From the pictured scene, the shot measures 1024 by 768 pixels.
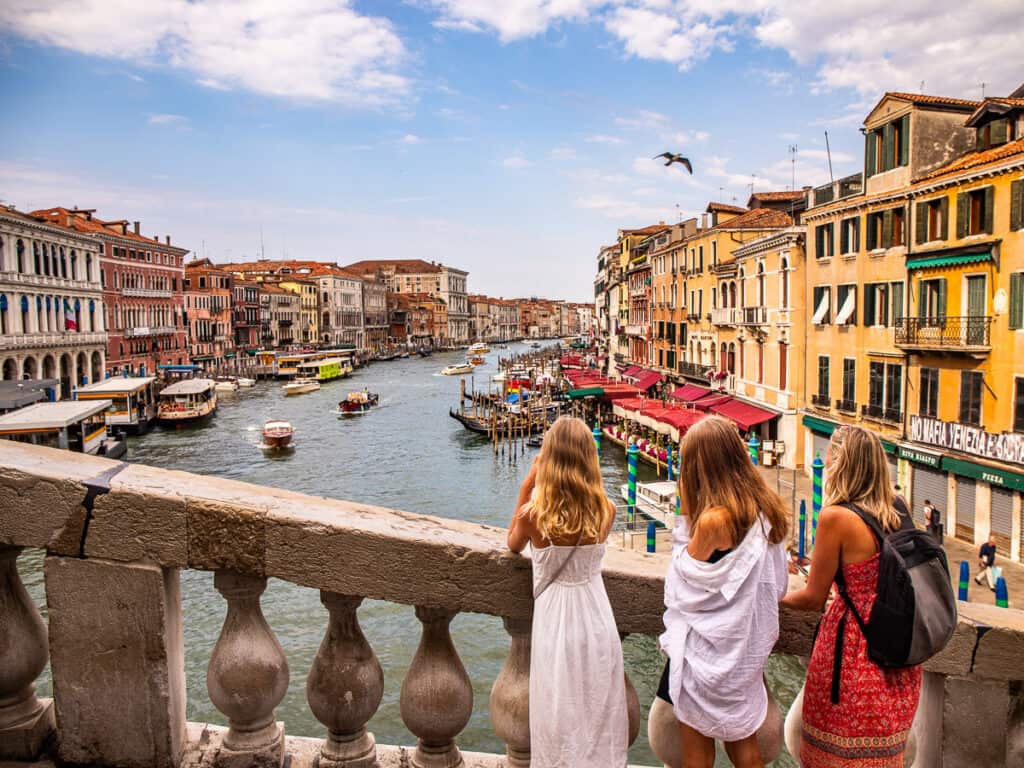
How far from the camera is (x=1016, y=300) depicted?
14.4 m

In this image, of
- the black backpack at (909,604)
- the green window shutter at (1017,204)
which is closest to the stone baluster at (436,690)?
the black backpack at (909,604)

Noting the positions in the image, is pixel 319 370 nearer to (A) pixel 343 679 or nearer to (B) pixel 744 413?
(B) pixel 744 413

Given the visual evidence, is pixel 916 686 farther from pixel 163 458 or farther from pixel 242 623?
pixel 163 458

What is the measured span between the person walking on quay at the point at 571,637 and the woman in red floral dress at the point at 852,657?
0.45 m

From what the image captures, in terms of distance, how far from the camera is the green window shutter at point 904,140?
17.4 meters

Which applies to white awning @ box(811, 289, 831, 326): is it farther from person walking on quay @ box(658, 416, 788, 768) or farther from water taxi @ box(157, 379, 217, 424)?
water taxi @ box(157, 379, 217, 424)

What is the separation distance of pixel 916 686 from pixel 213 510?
166 cm

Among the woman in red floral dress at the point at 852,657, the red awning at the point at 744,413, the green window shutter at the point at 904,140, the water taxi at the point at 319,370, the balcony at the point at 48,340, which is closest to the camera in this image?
the woman in red floral dress at the point at 852,657

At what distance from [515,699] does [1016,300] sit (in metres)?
15.0

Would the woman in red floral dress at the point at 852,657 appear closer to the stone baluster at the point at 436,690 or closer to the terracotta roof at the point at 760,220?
the stone baluster at the point at 436,690

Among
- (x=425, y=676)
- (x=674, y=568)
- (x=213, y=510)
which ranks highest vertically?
(x=213, y=510)

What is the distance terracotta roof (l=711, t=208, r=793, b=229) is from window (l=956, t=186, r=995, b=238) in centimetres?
1311

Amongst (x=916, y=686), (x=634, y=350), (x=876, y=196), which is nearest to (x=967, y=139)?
(x=876, y=196)

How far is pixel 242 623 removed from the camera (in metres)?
2.11
